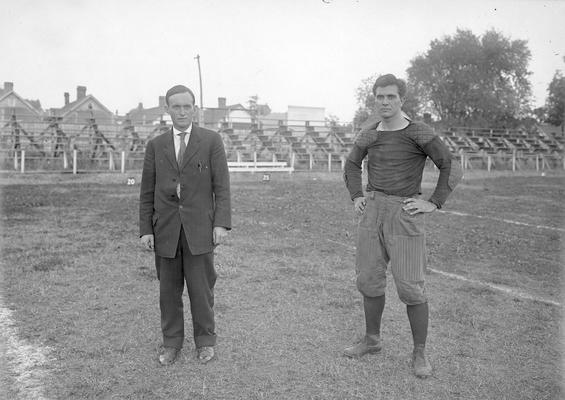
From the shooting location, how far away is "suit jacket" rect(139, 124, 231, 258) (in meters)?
4.14

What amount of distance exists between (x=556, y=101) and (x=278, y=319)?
55.0 metres

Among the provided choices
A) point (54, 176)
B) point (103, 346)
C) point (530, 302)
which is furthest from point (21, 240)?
point (54, 176)

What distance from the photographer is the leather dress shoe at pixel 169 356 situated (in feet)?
13.6

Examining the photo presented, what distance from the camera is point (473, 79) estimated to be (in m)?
51.8

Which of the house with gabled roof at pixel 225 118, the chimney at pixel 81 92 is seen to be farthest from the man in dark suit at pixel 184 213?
the chimney at pixel 81 92

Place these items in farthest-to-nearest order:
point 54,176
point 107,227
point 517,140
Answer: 1. point 517,140
2. point 54,176
3. point 107,227

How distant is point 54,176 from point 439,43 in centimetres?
4276

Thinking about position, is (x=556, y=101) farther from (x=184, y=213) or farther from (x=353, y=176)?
(x=184, y=213)

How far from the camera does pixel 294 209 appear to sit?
1329cm

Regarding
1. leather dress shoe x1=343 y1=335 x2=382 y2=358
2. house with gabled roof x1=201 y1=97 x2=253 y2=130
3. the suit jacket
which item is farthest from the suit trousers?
house with gabled roof x1=201 y1=97 x2=253 y2=130

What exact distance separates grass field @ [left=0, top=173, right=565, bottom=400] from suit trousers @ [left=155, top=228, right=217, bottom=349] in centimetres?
18

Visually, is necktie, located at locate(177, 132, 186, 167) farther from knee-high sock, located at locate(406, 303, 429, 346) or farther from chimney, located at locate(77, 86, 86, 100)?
chimney, located at locate(77, 86, 86, 100)

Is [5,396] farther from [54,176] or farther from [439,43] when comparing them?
[439,43]

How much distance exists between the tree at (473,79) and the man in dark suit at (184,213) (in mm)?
50479
